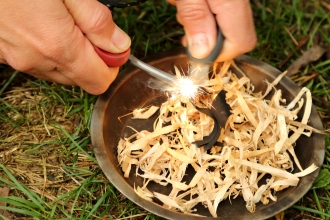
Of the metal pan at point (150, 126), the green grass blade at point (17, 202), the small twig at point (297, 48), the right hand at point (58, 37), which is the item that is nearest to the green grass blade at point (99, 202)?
the metal pan at point (150, 126)

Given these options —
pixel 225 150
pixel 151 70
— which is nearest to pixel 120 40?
pixel 151 70

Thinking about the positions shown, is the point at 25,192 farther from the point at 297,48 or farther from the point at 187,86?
the point at 297,48

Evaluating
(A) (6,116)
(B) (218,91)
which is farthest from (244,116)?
(A) (6,116)

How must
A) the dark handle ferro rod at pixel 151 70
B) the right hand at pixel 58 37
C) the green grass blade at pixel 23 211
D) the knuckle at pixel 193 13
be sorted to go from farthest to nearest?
1. the dark handle ferro rod at pixel 151 70
2. the green grass blade at pixel 23 211
3. the knuckle at pixel 193 13
4. the right hand at pixel 58 37

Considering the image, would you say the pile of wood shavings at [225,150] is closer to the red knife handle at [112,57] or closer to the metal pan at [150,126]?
the metal pan at [150,126]

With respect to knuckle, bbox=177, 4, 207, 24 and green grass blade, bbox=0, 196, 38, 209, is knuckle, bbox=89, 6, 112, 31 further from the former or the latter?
green grass blade, bbox=0, 196, 38, 209

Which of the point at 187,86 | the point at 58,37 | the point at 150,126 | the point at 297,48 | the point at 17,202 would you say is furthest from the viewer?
the point at 297,48
